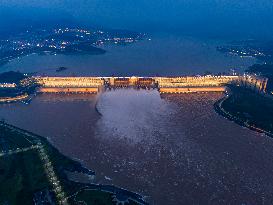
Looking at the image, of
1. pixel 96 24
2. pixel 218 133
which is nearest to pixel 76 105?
pixel 218 133

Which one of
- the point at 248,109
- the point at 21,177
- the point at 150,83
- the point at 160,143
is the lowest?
the point at 21,177

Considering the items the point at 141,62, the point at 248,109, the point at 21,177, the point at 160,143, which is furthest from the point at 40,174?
the point at 141,62

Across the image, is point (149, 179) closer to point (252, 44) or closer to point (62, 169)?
point (62, 169)

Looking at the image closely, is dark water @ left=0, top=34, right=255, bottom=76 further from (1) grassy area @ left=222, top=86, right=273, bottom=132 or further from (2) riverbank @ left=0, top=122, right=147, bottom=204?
(2) riverbank @ left=0, top=122, right=147, bottom=204

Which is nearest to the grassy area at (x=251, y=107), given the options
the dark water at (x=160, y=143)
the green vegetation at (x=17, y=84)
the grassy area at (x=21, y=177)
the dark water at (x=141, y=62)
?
the dark water at (x=160, y=143)

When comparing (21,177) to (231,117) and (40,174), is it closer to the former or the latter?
(40,174)

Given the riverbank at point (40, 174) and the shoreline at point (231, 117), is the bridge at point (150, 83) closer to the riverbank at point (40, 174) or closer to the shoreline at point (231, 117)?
the shoreline at point (231, 117)

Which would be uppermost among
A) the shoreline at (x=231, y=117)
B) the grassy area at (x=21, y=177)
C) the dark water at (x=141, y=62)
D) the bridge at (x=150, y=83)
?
the dark water at (x=141, y=62)
